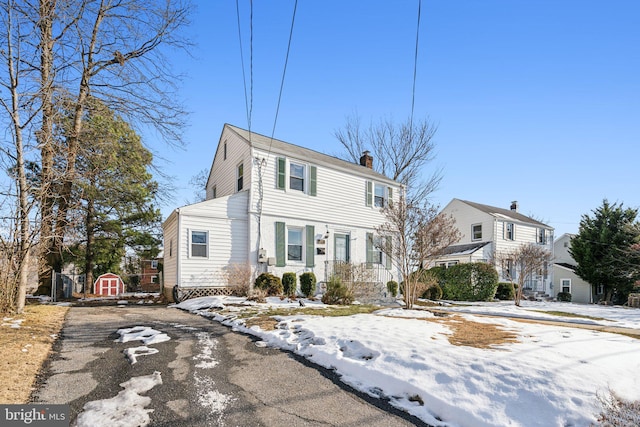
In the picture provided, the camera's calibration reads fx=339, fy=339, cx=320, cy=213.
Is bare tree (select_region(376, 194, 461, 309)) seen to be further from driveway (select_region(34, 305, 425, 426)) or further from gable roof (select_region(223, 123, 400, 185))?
driveway (select_region(34, 305, 425, 426))

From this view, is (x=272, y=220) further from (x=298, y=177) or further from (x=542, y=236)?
(x=542, y=236)

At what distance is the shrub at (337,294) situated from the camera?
10828 mm

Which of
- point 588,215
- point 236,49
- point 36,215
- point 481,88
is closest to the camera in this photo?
point 36,215

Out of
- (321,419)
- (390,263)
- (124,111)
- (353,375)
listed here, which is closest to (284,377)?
(353,375)

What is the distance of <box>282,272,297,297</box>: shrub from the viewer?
12695 mm

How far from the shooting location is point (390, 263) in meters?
16.9

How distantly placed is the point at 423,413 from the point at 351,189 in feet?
44.0

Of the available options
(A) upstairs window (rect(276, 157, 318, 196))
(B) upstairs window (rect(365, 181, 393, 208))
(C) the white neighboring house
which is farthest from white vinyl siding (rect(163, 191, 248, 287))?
(B) upstairs window (rect(365, 181, 393, 208))

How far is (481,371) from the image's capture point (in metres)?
3.70

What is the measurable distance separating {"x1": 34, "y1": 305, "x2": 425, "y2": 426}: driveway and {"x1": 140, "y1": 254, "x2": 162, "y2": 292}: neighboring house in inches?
876

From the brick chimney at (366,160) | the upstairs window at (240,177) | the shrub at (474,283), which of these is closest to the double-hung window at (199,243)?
→ the upstairs window at (240,177)

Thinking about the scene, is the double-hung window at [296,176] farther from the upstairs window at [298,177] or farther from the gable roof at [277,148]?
the gable roof at [277,148]

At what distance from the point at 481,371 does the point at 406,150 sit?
893 inches

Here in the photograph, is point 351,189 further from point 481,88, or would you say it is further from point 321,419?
point 321,419
